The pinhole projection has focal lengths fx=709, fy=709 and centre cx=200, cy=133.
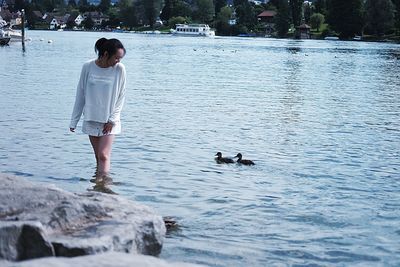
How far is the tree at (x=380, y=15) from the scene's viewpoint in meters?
160

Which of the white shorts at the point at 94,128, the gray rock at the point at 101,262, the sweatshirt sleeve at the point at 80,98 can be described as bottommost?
the gray rock at the point at 101,262

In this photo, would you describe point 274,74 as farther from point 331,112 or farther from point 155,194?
point 155,194

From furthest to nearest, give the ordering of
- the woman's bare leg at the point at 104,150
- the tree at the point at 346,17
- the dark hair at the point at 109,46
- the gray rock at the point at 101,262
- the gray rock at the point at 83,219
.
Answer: the tree at the point at 346,17 < the woman's bare leg at the point at 104,150 < the dark hair at the point at 109,46 < the gray rock at the point at 83,219 < the gray rock at the point at 101,262

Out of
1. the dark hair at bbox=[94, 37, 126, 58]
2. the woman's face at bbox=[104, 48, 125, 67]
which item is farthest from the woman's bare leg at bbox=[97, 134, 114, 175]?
the dark hair at bbox=[94, 37, 126, 58]

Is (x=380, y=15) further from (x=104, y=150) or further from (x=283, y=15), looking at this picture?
(x=104, y=150)

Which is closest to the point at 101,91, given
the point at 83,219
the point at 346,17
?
the point at 83,219

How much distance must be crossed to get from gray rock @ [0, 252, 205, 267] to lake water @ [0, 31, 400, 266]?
115 inches

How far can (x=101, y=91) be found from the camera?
9852mm

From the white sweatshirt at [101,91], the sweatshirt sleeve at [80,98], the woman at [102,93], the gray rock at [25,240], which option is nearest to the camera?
the gray rock at [25,240]

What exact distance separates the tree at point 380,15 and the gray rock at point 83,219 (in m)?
160

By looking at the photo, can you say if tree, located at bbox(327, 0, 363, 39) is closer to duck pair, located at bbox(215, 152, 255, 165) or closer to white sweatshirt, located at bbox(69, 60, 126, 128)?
duck pair, located at bbox(215, 152, 255, 165)

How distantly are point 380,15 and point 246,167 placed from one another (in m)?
157

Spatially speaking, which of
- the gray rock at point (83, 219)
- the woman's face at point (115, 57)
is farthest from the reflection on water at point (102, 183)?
the gray rock at point (83, 219)

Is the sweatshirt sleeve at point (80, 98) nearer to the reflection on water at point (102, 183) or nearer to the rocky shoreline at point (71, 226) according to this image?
the reflection on water at point (102, 183)
